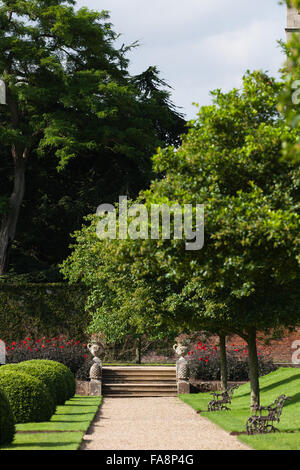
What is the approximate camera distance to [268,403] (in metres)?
16.3

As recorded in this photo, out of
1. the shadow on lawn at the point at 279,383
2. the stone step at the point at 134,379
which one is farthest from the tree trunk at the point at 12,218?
the shadow on lawn at the point at 279,383

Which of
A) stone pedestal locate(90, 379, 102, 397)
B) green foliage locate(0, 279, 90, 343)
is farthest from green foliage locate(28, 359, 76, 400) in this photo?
green foliage locate(0, 279, 90, 343)

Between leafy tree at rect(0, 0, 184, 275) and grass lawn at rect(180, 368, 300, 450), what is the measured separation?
456 inches

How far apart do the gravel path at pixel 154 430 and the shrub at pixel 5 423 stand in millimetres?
1087

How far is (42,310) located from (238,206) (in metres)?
17.4

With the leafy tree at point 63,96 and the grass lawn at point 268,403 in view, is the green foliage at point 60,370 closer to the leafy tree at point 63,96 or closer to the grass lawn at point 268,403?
the grass lawn at point 268,403

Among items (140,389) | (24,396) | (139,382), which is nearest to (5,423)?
(24,396)

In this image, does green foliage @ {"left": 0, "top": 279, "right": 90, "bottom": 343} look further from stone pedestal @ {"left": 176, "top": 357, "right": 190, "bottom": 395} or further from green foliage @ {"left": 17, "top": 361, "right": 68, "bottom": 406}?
green foliage @ {"left": 17, "top": 361, "right": 68, "bottom": 406}

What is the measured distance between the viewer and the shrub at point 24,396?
11711mm

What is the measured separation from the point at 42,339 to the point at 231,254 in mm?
16300

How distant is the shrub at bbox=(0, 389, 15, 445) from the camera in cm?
925

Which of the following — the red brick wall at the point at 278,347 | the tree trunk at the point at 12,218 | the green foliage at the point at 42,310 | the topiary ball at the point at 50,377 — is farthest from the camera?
the tree trunk at the point at 12,218
